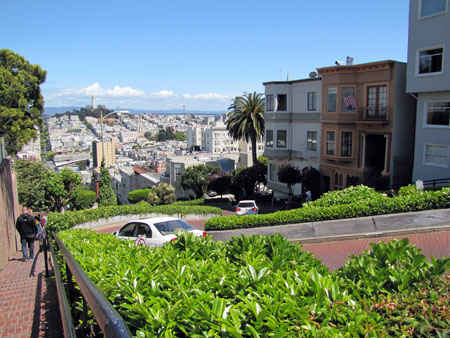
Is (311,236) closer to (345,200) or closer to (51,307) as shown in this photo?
(345,200)

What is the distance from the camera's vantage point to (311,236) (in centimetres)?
1217

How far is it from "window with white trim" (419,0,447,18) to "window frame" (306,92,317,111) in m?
12.3

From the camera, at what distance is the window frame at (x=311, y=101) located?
32031 millimetres

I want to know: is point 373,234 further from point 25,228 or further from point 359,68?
point 359,68

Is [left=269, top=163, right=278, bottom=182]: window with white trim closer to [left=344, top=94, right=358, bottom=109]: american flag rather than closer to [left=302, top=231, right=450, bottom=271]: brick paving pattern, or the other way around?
[left=344, top=94, right=358, bottom=109]: american flag

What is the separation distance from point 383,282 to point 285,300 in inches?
49.6

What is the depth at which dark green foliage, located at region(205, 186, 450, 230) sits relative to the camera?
11.9m

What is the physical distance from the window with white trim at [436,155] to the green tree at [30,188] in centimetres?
3678

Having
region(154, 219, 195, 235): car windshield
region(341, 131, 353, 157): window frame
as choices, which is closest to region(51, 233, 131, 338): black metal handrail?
region(154, 219, 195, 235): car windshield

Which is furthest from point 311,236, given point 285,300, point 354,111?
point 354,111

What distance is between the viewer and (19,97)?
2019 cm

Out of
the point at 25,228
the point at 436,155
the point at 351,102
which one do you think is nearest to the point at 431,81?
the point at 436,155

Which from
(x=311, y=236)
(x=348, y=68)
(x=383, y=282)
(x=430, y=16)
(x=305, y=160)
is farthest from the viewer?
(x=305, y=160)

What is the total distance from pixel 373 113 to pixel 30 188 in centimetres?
3873
